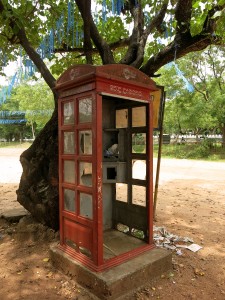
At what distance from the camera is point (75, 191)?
3.22m

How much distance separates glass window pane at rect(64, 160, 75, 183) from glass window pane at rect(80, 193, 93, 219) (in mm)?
270

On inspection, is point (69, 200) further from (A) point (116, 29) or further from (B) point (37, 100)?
(B) point (37, 100)

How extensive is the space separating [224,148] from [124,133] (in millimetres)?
18290

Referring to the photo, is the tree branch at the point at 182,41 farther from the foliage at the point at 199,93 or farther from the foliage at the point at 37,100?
the foliage at the point at 37,100

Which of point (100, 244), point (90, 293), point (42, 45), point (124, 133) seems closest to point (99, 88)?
point (124, 133)

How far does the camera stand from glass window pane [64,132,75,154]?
3299 millimetres

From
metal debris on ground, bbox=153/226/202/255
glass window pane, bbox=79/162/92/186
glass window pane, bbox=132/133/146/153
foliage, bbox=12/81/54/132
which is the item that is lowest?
metal debris on ground, bbox=153/226/202/255

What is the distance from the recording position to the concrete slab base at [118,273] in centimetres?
281

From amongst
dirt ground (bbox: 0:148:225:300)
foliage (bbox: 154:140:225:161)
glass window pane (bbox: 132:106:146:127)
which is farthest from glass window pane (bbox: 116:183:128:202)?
foliage (bbox: 154:140:225:161)

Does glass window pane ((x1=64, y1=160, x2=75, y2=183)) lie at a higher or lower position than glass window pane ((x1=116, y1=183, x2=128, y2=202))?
higher

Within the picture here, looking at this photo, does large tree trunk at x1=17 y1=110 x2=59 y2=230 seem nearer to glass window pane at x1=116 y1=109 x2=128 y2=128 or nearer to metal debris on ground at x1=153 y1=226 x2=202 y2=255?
glass window pane at x1=116 y1=109 x2=128 y2=128

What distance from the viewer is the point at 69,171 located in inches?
132

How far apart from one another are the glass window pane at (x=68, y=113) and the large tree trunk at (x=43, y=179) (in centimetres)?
102

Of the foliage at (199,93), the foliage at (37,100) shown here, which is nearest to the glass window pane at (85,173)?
the foliage at (199,93)
